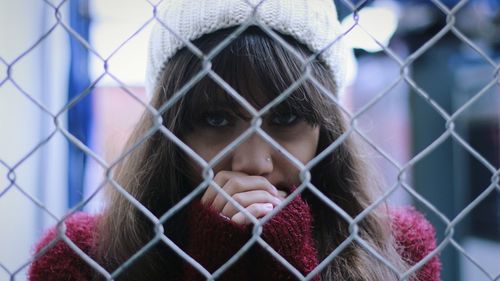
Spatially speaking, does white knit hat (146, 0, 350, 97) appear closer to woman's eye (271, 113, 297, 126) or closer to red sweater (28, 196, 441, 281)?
woman's eye (271, 113, 297, 126)

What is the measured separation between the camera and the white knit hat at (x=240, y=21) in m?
0.86

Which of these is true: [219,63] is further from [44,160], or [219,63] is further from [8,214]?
[44,160]

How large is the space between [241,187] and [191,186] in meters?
0.22

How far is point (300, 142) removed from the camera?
37.1 inches

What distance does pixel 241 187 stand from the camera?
0.80m

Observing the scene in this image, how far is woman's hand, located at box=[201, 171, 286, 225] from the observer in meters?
0.77

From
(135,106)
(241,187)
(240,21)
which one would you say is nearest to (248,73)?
(240,21)

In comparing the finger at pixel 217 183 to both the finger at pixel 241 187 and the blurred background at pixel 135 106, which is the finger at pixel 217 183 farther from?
the blurred background at pixel 135 106

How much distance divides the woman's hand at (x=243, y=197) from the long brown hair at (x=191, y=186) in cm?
13

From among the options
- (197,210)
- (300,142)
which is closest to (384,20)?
(300,142)

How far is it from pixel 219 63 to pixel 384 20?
1.68 meters

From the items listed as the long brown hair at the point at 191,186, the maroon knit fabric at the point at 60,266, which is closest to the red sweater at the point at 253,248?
the long brown hair at the point at 191,186

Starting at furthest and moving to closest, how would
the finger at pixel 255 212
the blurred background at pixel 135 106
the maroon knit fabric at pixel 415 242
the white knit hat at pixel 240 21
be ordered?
the blurred background at pixel 135 106, the maroon knit fabric at pixel 415 242, the white knit hat at pixel 240 21, the finger at pixel 255 212

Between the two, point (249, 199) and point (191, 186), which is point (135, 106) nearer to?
point (191, 186)
